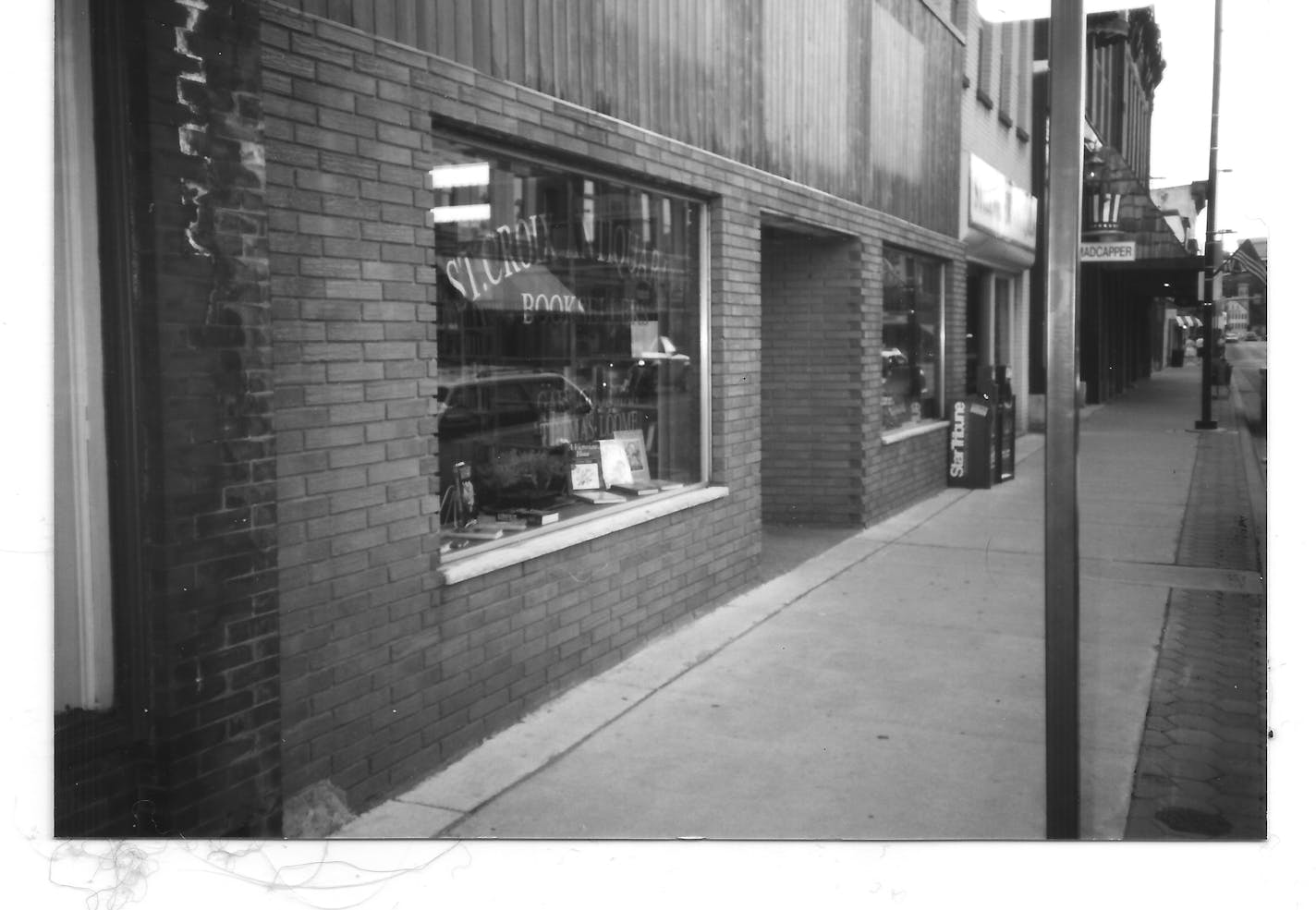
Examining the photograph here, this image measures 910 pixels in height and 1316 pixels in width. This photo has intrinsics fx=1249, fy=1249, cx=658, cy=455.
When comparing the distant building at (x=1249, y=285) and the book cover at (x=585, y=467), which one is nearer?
the distant building at (x=1249, y=285)

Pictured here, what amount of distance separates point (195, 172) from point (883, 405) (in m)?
7.96

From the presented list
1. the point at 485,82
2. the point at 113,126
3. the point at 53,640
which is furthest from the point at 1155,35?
the point at 53,640

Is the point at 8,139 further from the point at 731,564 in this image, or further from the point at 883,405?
the point at 883,405

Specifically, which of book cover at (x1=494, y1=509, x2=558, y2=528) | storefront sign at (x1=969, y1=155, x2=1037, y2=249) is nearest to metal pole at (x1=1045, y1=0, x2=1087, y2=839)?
book cover at (x1=494, y1=509, x2=558, y2=528)

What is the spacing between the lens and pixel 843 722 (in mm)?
5340

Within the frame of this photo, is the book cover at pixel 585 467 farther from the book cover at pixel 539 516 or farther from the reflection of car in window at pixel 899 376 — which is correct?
the reflection of car in window at pixel 899 376

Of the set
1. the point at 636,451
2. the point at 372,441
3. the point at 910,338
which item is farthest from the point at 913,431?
the point at 372,441

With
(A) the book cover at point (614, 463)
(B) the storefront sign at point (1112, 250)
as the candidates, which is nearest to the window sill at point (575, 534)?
(A) the book cover at point (614, 463)

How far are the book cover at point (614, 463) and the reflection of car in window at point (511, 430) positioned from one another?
15cm

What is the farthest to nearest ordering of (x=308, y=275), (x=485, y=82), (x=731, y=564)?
(x=731, y=564) < (x=485, y=82) < (x=308, y=275)

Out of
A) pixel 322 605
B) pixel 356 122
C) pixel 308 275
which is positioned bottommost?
pixel 322 605

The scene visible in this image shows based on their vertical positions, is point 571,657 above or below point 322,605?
below

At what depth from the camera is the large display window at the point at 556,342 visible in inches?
205

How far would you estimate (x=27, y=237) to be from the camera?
342 centimetres
